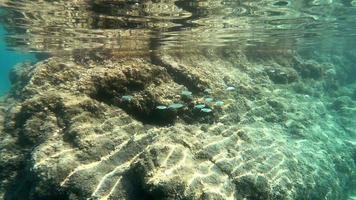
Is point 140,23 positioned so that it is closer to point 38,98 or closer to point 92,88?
point 92,88

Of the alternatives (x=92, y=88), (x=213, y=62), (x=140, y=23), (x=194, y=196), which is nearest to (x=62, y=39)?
(x=140, y=23)

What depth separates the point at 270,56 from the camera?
2169cm

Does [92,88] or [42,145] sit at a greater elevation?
[92,88]

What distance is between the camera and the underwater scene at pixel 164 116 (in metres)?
7.68

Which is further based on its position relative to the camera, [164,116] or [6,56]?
[6,56]

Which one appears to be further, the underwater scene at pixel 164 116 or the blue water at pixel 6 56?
the blue water at pixel 6 56

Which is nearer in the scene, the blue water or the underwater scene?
the underwater scene

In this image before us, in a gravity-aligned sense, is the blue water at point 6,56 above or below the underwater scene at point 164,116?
below

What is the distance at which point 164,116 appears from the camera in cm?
1058

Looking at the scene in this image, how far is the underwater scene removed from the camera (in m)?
7.68

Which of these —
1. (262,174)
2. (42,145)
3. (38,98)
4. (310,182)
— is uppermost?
(38,98)

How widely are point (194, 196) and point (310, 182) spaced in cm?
489

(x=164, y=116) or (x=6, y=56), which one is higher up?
(x=164, y=116)

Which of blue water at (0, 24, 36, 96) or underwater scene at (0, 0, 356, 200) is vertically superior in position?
underwater scene at (0, 0, 356, 200)
